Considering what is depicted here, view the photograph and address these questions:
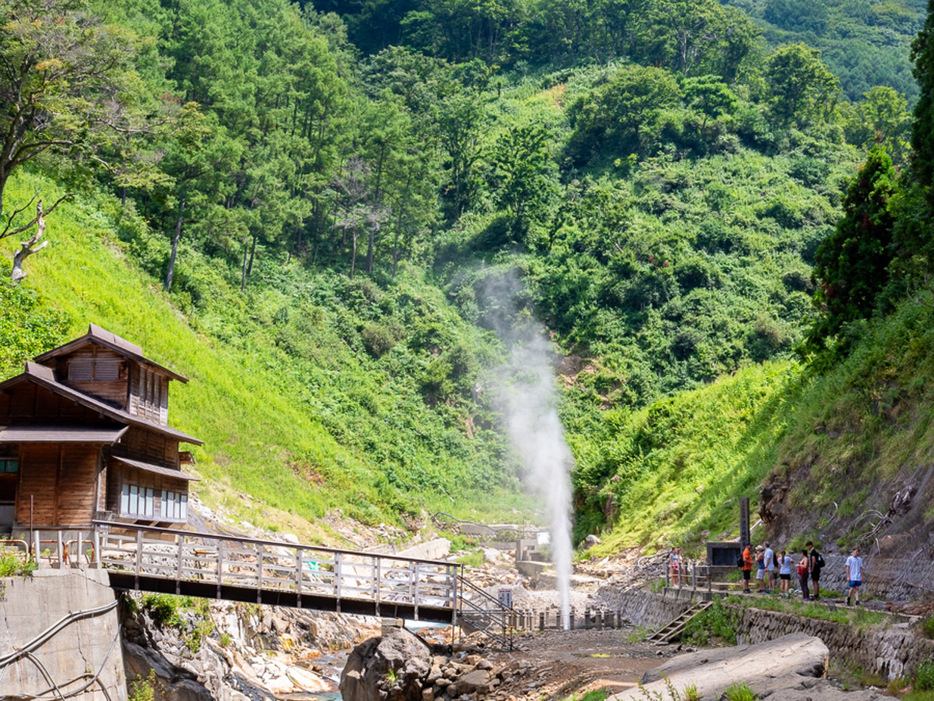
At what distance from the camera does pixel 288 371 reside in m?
58.8

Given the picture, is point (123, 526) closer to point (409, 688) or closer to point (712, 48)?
point (409, 688)

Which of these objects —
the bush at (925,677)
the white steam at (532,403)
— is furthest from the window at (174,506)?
the white steam at (532,403)

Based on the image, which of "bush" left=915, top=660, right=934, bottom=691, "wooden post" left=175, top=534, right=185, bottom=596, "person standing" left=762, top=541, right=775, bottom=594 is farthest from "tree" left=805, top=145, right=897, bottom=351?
"wooden post" left=175, top=534, right=185, bottom=596

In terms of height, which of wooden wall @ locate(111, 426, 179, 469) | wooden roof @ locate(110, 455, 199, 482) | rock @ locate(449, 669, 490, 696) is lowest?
rock @ locate(449, 669, 490, 696)

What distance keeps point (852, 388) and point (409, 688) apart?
16464mm

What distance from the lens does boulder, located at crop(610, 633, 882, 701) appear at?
12.9 metres

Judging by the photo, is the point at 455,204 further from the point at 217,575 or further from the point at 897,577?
the point at 897,577

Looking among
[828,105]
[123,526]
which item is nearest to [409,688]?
[123,526]

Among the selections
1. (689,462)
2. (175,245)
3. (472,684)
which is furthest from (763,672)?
(175,245)

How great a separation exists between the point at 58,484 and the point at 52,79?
15701mm

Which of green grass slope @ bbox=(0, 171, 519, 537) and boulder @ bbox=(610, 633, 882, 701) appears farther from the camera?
green grass slope @ bbox=(0, 171, 519, 537)

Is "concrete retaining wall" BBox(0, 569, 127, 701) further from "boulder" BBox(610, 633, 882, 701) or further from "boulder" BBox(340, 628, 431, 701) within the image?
"boulder" BBox(610, 633, 882, 701)

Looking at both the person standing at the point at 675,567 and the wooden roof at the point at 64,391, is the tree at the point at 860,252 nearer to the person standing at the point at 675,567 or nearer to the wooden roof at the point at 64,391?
the person standing at the point at 675,567

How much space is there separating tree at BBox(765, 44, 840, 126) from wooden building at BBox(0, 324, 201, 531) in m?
91.3
